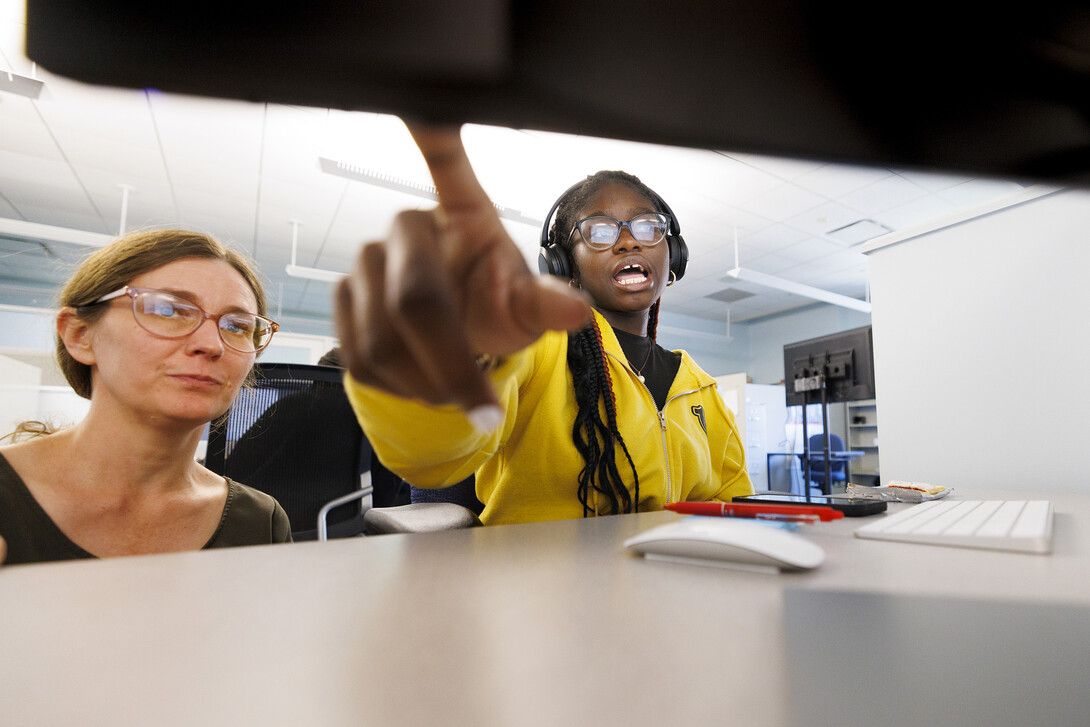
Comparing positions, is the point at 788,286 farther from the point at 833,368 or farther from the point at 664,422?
the point at 664,422

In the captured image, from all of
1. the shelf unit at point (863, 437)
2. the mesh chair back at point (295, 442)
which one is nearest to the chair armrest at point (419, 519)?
the mesh chair back at point (295, 442)

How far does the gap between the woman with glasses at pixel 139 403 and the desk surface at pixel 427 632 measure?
1.01 feet

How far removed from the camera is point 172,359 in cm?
60

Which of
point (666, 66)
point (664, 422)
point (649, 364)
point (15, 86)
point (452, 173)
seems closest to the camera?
point (452, 173)

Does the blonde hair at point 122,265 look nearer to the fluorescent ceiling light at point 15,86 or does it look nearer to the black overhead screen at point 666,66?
the black overhead screen at point 666,66

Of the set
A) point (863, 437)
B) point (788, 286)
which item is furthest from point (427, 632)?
point (863, 437)

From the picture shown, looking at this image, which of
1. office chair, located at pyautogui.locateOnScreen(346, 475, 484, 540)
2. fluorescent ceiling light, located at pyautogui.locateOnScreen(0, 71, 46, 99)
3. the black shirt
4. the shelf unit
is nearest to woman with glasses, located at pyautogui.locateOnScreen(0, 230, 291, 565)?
office chair, located at pyautogui.locateOnScreen(346, 475, 484, 540)

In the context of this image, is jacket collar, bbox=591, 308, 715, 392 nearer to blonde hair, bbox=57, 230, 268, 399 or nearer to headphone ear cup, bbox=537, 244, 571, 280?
headphone ear cup, bbox=537, 244, 571, 280

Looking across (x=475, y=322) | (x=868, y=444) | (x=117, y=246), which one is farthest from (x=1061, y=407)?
(x=868, y=444)

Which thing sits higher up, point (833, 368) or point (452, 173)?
point (833, 368)

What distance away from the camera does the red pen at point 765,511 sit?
1.42 ft

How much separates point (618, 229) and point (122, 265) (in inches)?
25.4

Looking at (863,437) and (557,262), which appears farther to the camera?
(863,437)

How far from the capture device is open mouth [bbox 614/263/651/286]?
882mm
